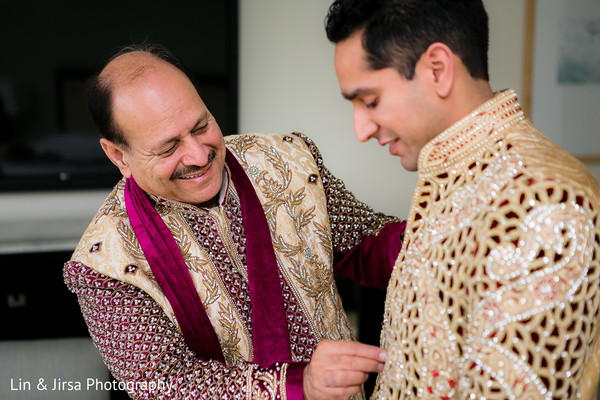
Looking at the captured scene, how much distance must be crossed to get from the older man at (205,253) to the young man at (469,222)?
12.8 inches

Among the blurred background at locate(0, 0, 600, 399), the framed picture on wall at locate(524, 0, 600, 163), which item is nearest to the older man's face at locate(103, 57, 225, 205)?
the blurred background at locate(0, 0, 600, 399)

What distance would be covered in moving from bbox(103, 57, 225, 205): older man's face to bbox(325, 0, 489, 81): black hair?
563mm

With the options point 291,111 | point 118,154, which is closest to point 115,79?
point 118,154

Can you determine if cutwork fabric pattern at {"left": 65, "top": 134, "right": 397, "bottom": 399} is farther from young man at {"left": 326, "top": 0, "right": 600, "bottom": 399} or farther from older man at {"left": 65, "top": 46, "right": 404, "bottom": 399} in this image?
young man at {"left": 326, "top": 0, "right": 600, "bottom": 399}

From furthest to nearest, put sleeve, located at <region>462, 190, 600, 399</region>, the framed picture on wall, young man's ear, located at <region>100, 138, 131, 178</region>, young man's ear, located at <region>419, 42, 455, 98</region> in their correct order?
the framed picture on wall < young man's ear, located at <region>100, 138, 131, 178</region> < young man's ear, located at <region>419, 42, 455, 98</region> < sleeve, located at <region>462, 190, 600, 399</region>

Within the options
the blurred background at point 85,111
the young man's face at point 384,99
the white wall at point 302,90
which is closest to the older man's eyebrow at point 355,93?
the young man's face at point 384,99

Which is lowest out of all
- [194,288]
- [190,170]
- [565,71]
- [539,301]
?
Result: [194,288]

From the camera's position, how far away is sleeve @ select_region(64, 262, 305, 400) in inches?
48.7

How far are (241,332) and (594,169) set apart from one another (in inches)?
104

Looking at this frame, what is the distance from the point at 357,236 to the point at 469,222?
0.76 m

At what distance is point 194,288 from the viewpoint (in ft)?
4.70

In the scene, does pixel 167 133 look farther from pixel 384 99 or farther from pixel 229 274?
pixel 384 99

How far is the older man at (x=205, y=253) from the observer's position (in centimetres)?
130

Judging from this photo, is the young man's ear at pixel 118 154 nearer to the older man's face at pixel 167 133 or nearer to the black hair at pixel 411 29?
the older man's face at pixel 167 133
